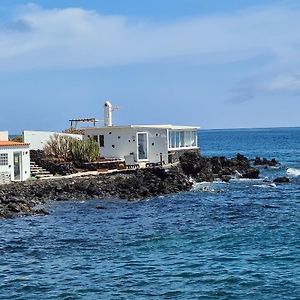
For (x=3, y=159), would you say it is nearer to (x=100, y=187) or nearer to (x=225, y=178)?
(x=100, y=187)

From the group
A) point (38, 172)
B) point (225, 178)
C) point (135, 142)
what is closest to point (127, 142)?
point (135, 142)

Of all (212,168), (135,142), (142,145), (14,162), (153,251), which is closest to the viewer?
(153,251)

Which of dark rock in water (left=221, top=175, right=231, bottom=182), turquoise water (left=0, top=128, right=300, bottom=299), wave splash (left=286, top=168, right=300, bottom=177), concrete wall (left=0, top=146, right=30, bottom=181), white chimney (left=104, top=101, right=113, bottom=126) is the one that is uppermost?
white chimney (left=104, top=101, right=113, bottom=126)

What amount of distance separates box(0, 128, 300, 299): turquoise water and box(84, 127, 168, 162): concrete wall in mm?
15485

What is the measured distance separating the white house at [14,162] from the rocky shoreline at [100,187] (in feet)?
5.01

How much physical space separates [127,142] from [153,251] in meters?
30.1

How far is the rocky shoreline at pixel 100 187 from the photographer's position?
34.8m

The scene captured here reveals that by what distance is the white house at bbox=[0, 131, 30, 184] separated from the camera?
139 feet

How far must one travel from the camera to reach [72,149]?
50.7m

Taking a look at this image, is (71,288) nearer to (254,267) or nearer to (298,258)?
(254,267)

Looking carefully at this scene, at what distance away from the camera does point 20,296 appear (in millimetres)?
19172

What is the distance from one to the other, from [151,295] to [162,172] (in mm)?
28871

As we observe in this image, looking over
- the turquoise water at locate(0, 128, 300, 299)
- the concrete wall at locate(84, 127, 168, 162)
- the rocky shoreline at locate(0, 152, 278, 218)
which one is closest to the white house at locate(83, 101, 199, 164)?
the concrete wall at locate(84, 127, 168, 162)

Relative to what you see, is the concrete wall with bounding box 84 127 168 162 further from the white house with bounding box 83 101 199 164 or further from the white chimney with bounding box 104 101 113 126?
the white chimney with bounding box 104 101 113 126
